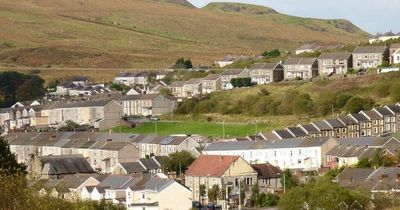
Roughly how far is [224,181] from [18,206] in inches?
929

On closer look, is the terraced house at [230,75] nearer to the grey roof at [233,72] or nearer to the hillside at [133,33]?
the grey roof at [233,72]

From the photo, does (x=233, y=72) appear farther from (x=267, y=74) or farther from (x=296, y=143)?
(x=296, y=143)

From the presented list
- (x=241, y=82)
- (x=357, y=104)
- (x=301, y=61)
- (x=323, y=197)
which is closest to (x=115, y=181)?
(x=323, y=197)

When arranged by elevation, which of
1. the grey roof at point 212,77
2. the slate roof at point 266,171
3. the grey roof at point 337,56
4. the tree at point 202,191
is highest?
the grey roof at point 337,56

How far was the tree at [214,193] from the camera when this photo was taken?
45.8 meters

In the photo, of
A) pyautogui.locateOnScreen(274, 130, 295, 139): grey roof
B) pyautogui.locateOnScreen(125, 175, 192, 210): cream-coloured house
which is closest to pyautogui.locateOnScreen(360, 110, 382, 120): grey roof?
pyautogui.locateOnScreen(274, 130, 295, 139): grey roof

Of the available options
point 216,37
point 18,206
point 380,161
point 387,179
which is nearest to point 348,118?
point 380,161

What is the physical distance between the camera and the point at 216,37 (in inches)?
6531

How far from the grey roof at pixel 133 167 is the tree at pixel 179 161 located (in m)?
1.41

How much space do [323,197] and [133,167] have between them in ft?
65.0

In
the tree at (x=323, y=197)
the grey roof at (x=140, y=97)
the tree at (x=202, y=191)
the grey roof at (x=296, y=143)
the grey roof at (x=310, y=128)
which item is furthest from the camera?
the grey roof at (x=140, y=97)

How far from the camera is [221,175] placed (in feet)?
156

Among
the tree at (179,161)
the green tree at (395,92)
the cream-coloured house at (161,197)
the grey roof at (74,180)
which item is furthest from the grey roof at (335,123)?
the cream-coloured house at (161,197)

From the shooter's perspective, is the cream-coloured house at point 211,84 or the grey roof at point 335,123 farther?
the cream-coloured house at point 211,84
